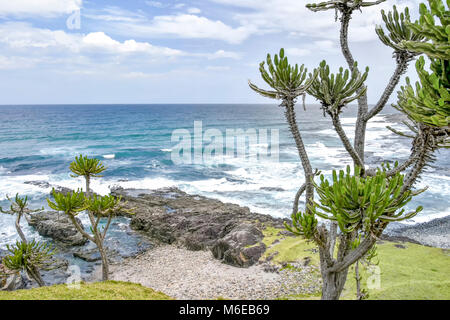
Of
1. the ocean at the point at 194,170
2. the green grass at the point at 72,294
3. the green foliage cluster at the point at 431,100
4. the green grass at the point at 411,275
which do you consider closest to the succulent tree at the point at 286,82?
the green foliage cluster at the point at 431,100

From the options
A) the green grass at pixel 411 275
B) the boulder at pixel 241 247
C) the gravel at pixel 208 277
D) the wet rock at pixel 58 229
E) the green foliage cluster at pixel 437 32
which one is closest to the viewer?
the green foliage cluster at pixel 437 32

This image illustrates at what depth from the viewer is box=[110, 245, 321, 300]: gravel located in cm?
1256

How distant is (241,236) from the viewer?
16469 mm

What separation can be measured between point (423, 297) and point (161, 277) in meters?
10.7

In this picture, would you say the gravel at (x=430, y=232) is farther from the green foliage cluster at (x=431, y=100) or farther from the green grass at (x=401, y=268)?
the green foliage cluster at (x=431, y=100)

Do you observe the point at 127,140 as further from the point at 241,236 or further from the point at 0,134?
the point at 241,236

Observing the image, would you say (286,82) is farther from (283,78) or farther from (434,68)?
(434,68)

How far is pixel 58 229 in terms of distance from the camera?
2020 centimetres

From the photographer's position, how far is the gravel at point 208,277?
12.6 metres

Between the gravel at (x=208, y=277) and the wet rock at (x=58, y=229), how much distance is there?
162 inches

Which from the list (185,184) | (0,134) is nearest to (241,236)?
(185,184)

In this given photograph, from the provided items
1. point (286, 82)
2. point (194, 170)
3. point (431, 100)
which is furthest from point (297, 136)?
point (194, 170)

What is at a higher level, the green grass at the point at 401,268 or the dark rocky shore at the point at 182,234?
the green grass at the point at 401,268

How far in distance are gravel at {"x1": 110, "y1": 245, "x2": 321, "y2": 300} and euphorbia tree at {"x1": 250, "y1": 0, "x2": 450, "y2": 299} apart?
6.45m
